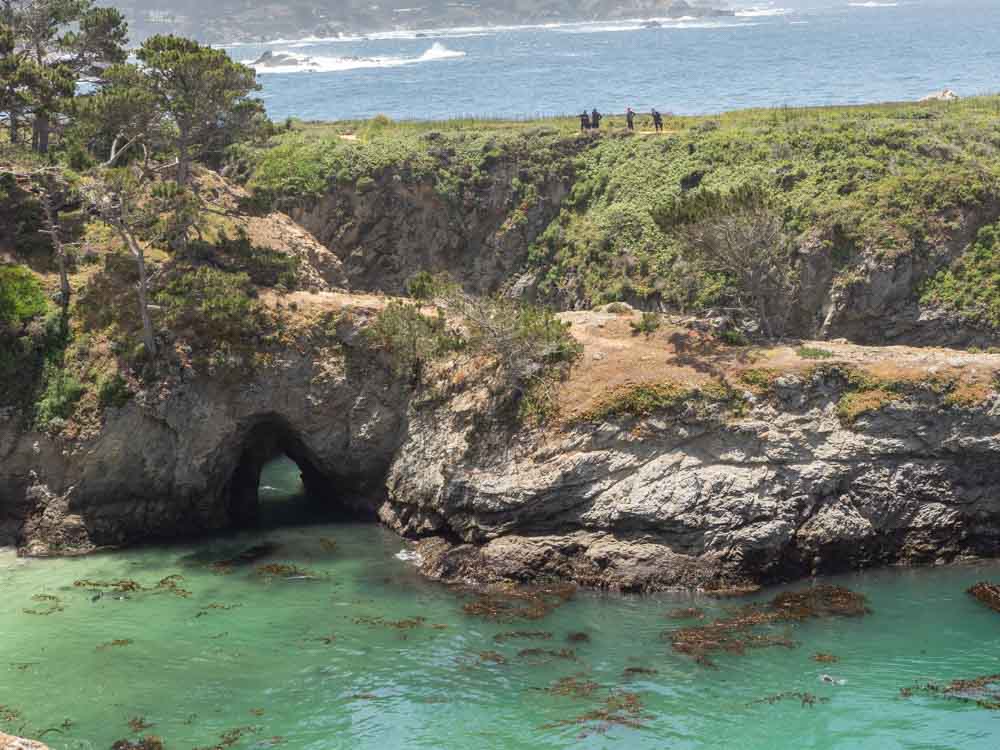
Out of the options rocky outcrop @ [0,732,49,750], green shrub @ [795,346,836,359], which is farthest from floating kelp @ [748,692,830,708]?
rocky outcrop @ [0,732,49,750]

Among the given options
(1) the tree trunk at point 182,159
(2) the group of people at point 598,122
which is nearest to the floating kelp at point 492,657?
(1) the tree trunk at point 182,159

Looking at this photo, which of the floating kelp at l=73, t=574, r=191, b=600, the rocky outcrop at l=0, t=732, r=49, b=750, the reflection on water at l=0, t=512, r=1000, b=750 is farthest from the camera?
the floating kelp at l=73, t=574, r=191, b=600

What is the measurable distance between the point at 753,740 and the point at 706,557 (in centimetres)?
1085

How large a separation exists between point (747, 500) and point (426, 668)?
1440 cm

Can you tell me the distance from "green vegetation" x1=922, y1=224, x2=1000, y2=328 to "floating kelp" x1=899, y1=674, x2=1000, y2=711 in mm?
28834

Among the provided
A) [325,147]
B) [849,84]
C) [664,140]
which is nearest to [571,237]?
[664,140]

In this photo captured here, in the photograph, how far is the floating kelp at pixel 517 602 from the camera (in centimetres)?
3953

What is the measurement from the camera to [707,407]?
44.2 metres

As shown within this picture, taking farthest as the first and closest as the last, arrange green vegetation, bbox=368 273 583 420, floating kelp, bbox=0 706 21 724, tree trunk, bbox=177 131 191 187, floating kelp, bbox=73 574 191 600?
tree trunk, bbox=177 131 191 187
green vegetation, bbox=368 273 583 420
floating kelp, bbox=73 574 191 600
floating kelp, bbox=0 706 21 724

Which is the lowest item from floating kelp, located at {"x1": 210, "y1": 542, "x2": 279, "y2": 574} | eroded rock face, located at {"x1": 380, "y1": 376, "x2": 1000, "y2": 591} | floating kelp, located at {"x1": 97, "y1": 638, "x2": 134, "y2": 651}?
floating kelp, located at {"x1": 97, "y1": 638, "x2": 134, "y2": 651}

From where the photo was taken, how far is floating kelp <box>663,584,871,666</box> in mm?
36688

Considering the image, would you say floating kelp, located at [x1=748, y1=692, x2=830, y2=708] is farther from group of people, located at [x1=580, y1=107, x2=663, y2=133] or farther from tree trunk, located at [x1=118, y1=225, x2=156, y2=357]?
group of people, located at [x1=580, y1=107, x2=663, y2=133]

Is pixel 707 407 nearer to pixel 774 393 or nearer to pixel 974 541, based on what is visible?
pixel 774 393

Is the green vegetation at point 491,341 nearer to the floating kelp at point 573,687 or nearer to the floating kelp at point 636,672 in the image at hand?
the floating kelp at point 636,672
